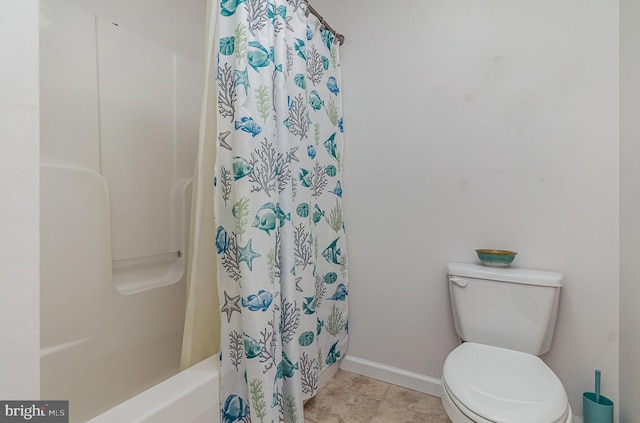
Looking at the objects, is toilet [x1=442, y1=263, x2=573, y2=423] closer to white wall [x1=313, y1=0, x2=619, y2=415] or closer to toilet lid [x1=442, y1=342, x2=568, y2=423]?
toilet lid [x1=442, y1=342, x2=568, y2=423]

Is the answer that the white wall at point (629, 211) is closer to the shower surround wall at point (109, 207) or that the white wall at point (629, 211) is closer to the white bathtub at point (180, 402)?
the white bathtub at point (180, 402)

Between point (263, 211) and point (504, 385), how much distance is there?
1.03 metres

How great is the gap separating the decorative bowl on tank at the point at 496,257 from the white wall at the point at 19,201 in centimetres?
153

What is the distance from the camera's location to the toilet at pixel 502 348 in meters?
0.93

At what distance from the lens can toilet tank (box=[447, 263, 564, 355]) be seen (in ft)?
4.10

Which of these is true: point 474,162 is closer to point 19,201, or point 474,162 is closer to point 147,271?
point 19,201

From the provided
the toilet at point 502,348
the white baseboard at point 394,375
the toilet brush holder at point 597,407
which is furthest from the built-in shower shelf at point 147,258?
the toilet brush holder at point 597,407

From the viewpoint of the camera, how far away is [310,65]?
1560 millimetres

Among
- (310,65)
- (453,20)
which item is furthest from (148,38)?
(453,20)

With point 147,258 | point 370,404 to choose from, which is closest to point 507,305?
point 370,404

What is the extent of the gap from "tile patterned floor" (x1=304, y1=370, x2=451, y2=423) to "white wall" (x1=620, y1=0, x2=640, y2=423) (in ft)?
2.39

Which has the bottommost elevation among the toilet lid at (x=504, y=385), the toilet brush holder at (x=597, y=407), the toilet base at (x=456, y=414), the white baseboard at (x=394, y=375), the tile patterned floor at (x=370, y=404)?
the tile patterned floor at (x=370, y=404)

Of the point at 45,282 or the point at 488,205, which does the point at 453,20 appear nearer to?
the point at 488,205

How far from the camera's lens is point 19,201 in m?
0.56
